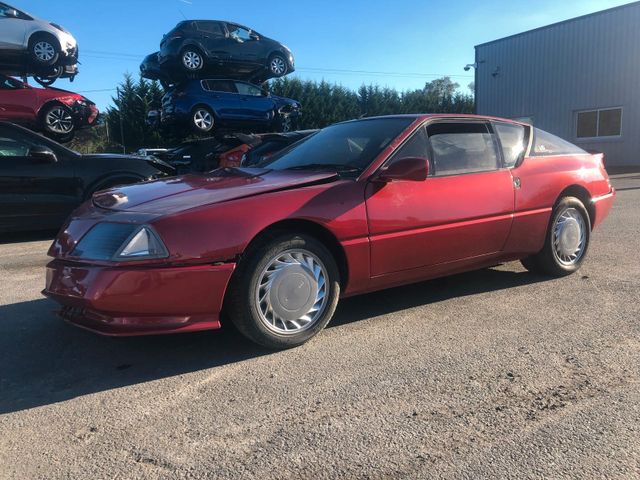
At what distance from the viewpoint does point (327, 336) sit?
3.54 m

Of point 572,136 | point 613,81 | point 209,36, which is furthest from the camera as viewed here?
point 572,136

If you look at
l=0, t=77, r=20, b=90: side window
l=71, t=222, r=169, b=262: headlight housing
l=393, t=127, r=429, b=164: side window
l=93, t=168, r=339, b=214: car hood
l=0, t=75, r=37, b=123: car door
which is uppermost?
l=0, t=77, r=20, b=90: side window

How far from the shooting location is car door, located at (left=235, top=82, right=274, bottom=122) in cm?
1458

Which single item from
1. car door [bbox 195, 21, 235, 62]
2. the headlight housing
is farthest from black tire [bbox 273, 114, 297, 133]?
the headlight housing

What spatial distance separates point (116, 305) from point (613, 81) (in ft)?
75.1

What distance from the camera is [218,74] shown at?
639 inches

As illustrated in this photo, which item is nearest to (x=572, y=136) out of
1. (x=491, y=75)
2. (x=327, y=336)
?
(x=491, y=75)

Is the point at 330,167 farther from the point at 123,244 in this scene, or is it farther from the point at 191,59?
the point at 191,59

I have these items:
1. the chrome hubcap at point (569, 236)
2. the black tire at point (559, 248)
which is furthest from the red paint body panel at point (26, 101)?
the chrome hubcap at point (569, 236)

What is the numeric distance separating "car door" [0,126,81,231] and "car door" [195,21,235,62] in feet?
29.0

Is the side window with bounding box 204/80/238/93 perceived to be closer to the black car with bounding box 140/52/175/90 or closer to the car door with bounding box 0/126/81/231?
the black car with bounding box 140/52/175/90

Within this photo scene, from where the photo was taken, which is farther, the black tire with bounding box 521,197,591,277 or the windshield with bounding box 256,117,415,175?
the black tire with bounding box 521,197,591,277

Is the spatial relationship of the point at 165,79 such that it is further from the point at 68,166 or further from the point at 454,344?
the point at 454,344

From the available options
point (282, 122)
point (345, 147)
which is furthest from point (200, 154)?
point (345, 147)
